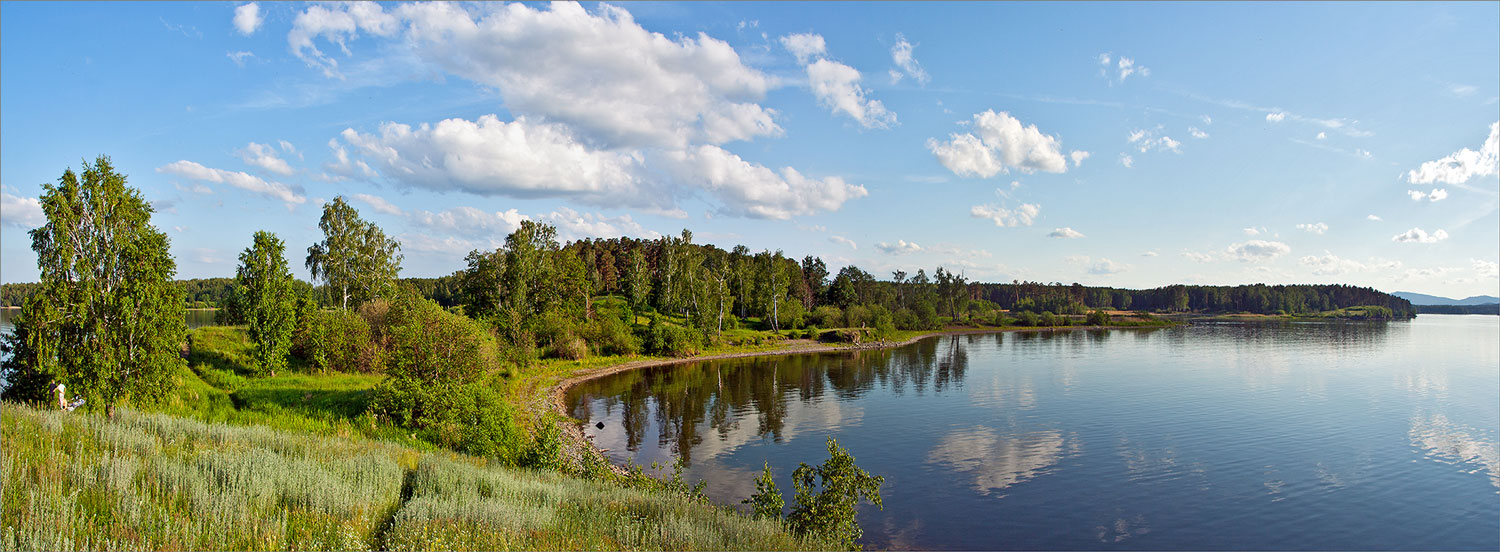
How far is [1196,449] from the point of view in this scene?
32562 mm

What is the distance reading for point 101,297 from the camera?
1977 centimetres

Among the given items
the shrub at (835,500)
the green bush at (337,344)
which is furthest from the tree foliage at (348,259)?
the shrub at (835,500)

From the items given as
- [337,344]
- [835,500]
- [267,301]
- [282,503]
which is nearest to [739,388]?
[337,344]

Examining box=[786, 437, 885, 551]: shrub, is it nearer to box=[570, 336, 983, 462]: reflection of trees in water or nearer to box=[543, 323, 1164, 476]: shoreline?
box=[543, 323, 1164, 476]: shoreline

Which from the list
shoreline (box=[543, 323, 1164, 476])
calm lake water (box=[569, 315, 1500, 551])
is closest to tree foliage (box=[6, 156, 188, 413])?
shoreline (box=[543, 323, 1164, 476])

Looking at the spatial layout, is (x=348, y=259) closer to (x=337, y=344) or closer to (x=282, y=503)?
(x=337, y=344)

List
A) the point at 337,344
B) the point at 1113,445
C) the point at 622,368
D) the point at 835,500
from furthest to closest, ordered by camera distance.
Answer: the point at 622,368, the point at 337,344, the point at 1113,445, the point at 835,500

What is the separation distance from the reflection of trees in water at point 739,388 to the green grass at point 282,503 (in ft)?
57.3

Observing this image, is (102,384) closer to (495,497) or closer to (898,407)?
(495,497)

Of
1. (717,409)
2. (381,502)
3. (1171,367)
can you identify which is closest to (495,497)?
(381,502)

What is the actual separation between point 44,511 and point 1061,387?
57.1 metres

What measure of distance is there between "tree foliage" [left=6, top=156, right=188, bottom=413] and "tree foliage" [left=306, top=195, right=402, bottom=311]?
35875 mm

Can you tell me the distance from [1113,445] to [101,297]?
40.6 meters

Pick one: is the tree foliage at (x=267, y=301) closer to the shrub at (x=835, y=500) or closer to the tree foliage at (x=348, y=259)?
the tree foliage at (x=348, y=259)
